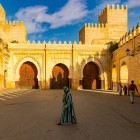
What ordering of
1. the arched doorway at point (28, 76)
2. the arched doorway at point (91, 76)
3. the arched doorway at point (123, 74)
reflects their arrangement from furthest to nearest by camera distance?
the arched doorway at point (91, 76)
the arched doorway at point (28, 76)
the arched doorway at point (123, 74)

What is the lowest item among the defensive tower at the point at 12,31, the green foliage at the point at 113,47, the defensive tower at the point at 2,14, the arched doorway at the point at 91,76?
the arched doorway at the point at 91,76

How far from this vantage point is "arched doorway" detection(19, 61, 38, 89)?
2416 cm

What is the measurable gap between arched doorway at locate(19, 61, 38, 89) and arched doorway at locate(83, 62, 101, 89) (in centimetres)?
536

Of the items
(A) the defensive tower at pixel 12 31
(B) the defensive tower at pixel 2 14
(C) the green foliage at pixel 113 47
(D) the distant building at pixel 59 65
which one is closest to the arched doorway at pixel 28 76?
(D) the distant building at pixel 59 65

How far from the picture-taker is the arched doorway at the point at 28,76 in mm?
24156

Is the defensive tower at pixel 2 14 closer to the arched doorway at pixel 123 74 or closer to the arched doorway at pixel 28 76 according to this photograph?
the arched doorway at pixel 28 76

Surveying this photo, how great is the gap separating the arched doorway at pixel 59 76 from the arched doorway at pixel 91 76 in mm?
2025

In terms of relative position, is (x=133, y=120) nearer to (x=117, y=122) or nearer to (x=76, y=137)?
(x=117, y=122)

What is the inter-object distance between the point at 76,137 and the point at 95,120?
6.91 feet

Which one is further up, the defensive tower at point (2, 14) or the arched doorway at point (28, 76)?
the defensive tower at point (2, 14)

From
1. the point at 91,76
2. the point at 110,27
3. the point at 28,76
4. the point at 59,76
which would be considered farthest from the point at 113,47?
the point at 28,76

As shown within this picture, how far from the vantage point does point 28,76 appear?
2425 cm

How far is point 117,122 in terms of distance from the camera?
683cm

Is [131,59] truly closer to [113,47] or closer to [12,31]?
[113,47]
